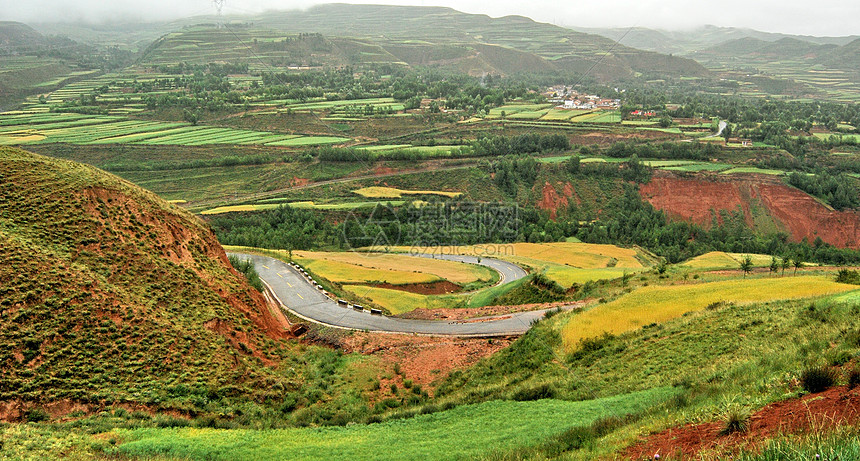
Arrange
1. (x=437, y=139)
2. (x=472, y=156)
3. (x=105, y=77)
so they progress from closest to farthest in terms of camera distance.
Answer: (x=472, y=156), (x=437, y=139), (x=105, y=77)

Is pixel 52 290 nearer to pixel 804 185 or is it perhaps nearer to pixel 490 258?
pixel 490 258

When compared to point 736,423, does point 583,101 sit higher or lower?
higher

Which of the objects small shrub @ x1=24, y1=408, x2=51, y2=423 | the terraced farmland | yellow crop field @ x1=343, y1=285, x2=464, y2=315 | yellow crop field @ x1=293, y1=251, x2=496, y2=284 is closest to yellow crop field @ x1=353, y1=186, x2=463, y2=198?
yellow crop field @ x1=293, y1=251, x2=496, y2=284

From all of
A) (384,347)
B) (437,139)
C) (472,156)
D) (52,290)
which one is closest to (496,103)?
(437,139)

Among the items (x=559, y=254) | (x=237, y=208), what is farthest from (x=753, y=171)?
(x=237, y=208)

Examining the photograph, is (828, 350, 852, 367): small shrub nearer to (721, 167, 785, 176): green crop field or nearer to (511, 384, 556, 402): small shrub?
(511, 384, 556, 402): small shrub

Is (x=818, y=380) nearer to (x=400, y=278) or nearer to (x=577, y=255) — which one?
(x=400, y=278)
